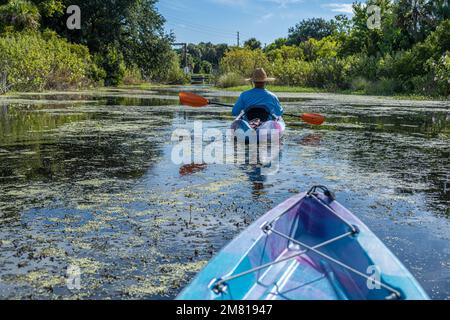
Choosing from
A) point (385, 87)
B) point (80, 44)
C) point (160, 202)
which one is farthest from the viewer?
point (80, 44)

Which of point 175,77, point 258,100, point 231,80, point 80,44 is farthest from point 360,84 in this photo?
point 175,77

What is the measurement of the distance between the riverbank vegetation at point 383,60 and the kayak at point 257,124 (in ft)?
47.2

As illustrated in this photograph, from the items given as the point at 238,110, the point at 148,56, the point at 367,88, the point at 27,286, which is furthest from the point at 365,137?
the point at 148,56

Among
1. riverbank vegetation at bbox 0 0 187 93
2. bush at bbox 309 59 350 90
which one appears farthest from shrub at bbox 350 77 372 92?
riverbank vegetation at bbox 0 0 187 93

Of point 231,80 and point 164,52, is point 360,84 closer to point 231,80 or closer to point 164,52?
point 231,80

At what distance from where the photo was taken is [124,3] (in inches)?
1431

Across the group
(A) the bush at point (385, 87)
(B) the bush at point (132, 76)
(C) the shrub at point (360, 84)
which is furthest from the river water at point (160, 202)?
(B) the bush at point (132, 76)

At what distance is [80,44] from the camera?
35281mm

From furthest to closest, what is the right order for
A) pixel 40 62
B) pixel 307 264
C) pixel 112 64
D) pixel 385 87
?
pixel 112 64 → pixel 385 87 → pixel 40 62 → pixel 307 264

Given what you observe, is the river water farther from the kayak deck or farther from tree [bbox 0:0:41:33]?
tree [bbox 0:0:41:33]

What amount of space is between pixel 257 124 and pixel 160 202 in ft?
12.7

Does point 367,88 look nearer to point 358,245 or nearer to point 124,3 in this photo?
point 124,3

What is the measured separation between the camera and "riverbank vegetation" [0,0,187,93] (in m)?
24.5
